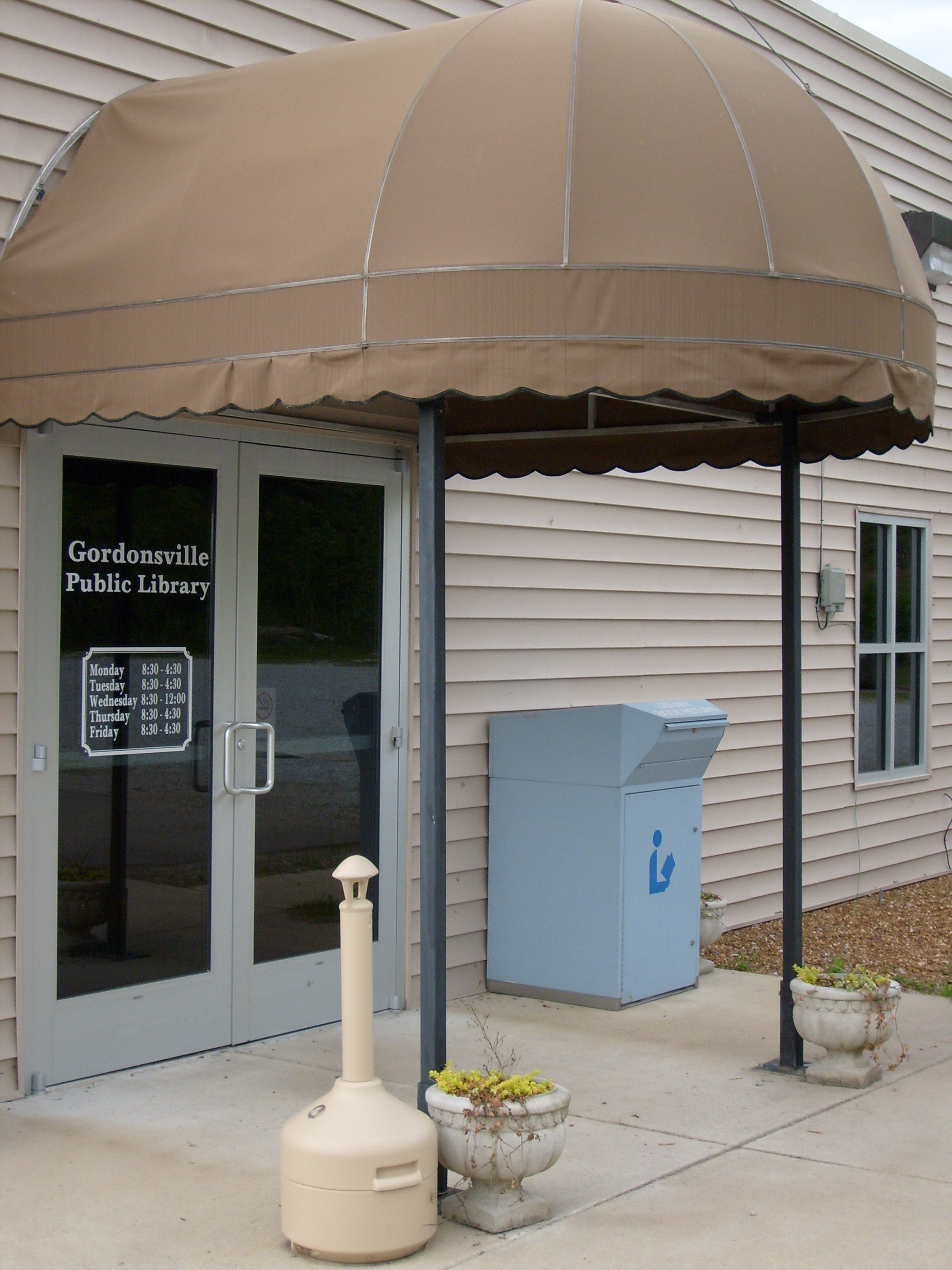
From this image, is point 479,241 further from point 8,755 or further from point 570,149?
point 8,755

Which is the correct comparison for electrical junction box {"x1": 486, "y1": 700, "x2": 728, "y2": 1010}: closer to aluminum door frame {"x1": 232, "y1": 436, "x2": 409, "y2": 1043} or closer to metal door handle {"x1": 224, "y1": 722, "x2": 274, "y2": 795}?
aluminum door frame {"x1": 232, "y1": 436, "x2": 409, "y2": 1043}

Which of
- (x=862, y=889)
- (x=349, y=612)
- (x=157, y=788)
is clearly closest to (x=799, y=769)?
(x=349, y=612)

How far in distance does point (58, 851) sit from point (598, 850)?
8.14ft

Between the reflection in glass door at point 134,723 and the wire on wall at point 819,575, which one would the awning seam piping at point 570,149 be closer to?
the reflection in glass door at point 134,723

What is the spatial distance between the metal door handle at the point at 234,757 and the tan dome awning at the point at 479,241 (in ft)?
5.24

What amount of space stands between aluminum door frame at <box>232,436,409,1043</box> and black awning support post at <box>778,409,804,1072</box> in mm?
1750

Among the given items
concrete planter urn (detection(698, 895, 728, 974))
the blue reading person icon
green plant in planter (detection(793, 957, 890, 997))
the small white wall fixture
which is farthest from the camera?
concrete planter urn (detection(698, 895, 728, 974))

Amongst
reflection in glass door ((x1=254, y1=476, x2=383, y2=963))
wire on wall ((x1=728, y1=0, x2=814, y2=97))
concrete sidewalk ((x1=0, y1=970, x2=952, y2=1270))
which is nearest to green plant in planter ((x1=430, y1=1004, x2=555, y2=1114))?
concrete sidewalk ((x1=0, y1=970, x2=952, y2=1270))

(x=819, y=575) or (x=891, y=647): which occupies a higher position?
(x=819, y=575)

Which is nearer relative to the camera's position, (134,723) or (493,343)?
(493,343)

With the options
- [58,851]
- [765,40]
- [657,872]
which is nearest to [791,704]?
[657,872]

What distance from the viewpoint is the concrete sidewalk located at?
4047 mm

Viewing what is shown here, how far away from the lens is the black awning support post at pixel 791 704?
584 centimetres

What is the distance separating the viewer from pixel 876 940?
29.0 feet
